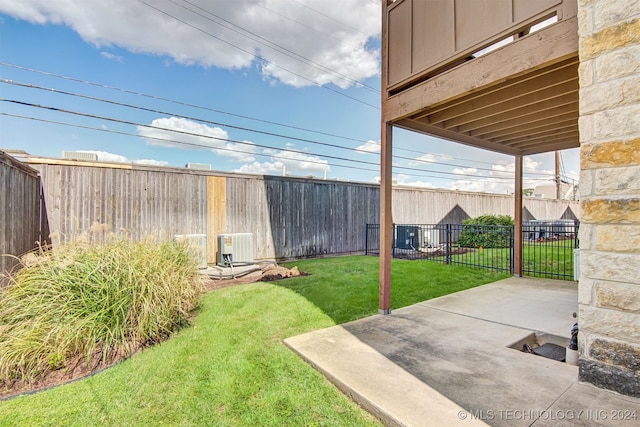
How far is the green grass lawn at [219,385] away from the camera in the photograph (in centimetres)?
184

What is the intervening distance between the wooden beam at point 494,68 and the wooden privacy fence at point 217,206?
4022 mm

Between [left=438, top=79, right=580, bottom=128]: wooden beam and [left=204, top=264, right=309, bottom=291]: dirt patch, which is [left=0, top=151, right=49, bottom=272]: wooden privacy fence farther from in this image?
[left=438, top=79, right=580, bottom=128]: wooden beam

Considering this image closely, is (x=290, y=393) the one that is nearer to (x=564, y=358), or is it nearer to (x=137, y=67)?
(x=564, y=358)

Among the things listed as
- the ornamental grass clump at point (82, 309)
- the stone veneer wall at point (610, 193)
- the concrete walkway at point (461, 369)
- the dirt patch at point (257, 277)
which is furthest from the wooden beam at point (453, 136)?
the dirt patch at point (257, 277)

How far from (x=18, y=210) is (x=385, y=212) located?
5116 millimetres

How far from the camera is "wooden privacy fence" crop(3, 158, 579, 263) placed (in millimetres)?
5820

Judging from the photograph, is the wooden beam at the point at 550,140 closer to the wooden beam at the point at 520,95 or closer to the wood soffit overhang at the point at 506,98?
the wood soffit overhang at the point at 506,98

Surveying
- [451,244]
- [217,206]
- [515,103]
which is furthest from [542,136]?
[217,206]

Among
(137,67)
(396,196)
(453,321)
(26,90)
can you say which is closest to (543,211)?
(396,196)

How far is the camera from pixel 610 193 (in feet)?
6.26

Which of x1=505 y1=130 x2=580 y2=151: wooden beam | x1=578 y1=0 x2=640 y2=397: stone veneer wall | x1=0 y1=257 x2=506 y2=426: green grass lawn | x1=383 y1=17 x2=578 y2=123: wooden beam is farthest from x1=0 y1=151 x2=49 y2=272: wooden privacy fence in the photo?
x1=505 y1=130 x2=580 y2=151: wooden beam

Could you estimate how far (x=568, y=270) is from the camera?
6.45m

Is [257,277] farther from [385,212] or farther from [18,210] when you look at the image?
[18,210]

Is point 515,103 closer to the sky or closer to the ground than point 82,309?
closer to the sky
